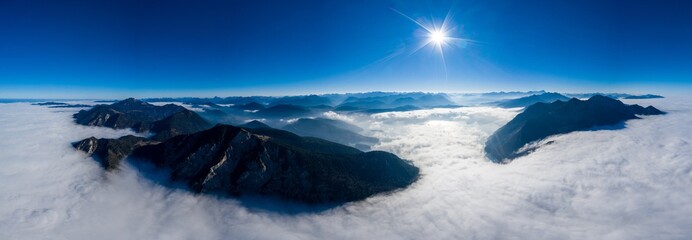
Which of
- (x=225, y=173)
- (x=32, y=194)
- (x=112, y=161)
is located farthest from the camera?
(x=112, y=161)

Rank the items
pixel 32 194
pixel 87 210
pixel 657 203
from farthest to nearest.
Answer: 1. pixel 32 194
2. pixel 87 210
3. pixel 657 203

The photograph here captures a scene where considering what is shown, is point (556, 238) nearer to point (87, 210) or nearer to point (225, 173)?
point (225, 173)

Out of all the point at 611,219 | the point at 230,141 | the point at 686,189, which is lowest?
the point at 611,219

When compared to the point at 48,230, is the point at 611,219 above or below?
above

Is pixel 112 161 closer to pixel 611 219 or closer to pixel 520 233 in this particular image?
pixel 520 233

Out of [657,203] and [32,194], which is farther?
[32,194]

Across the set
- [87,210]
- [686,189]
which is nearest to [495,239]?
[686,189]

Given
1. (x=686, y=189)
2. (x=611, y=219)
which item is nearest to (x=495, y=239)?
(x=611, y=219)

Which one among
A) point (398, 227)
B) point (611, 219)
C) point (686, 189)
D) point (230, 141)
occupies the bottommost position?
point (398, 227)

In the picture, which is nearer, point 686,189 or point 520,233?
point 520,233
